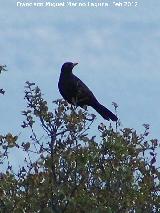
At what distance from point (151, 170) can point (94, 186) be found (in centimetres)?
107

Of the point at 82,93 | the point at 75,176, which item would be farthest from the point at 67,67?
the point at 75,176

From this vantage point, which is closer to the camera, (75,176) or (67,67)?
(75,176)

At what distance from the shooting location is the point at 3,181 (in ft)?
25.9

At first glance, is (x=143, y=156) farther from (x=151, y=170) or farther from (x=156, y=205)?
(x=156, y=205)

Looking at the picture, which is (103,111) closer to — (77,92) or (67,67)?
(77,92)

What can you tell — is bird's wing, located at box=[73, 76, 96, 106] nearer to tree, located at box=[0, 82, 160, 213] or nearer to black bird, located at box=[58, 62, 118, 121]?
black bird, located at box=[58, 62, 118, 121]

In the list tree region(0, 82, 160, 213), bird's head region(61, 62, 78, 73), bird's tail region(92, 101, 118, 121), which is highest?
bird's head region(61, 62, 78, 73)

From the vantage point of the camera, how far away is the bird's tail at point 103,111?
13695mm

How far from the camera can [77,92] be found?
13.8 m

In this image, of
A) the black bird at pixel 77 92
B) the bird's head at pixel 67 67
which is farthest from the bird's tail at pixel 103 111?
the bird's head at pixel 67 67

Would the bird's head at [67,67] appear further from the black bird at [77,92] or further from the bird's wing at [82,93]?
the bird's wing at [82,93]

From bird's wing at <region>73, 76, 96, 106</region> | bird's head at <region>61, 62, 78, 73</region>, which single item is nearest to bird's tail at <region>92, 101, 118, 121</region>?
bird's wing at <region>73, 76, 96, 106</region>

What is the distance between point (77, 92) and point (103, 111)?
2.69 feet

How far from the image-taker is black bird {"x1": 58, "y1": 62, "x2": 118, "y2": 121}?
1370 cm
